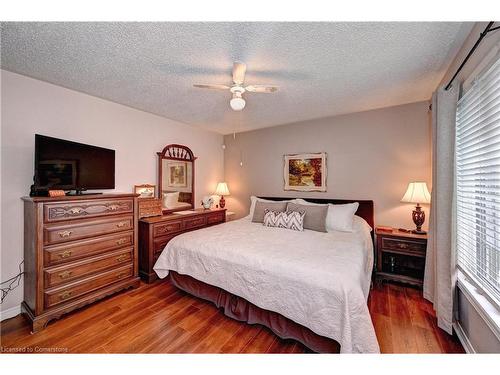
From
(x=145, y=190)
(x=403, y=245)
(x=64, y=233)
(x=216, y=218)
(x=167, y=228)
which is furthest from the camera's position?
(x=216, y=218)

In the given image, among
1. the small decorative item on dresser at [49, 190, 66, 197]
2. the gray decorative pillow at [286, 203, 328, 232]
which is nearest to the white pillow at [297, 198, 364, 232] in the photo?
the gray decorative pillow at [286, 203, 328, 232]

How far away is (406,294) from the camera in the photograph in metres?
2.41

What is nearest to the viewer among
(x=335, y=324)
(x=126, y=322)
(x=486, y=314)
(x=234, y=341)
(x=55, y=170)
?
(x=486, y=314)

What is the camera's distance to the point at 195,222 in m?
3.43

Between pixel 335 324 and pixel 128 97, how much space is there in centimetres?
321

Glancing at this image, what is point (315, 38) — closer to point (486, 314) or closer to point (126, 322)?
point (486, 314)

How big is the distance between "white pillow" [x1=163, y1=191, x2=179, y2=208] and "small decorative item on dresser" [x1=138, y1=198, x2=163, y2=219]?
227 mm

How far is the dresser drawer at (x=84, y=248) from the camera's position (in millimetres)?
1888

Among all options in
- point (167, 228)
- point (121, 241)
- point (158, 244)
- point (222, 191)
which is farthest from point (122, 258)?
point (222, 191)

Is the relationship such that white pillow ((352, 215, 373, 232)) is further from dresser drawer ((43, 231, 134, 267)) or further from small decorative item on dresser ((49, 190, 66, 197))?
small decorative item on dresser ((49, 190, 66, 197))

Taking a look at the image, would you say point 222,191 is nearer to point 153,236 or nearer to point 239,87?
point 153,236

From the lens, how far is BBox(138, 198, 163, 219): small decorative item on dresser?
2.94m

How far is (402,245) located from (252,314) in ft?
6.60

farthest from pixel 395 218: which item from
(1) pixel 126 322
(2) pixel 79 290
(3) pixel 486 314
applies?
(2) pixel 79 290
